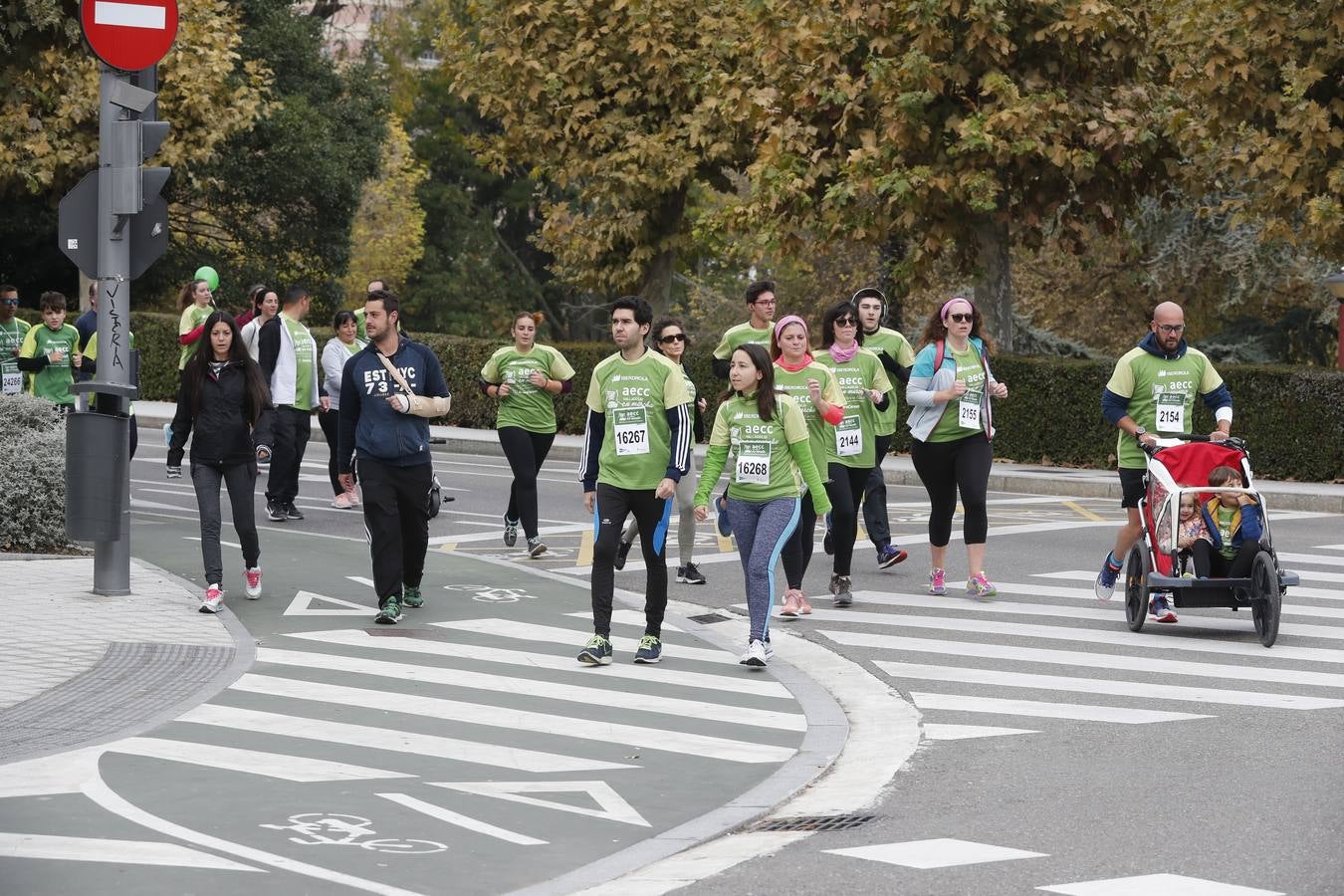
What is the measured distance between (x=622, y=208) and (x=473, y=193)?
41772 millimetres

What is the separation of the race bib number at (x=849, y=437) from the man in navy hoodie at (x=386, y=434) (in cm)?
266

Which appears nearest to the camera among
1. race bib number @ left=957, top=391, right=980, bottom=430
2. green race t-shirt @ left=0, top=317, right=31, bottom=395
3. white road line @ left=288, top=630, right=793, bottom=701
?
white road line @ left=288, top=630, right=793, bottom=701

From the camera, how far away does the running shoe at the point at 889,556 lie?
14.5m

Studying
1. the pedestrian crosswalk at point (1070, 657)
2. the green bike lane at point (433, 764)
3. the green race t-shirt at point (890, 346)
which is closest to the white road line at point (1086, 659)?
the pedestrian crosswalk at point (1070, 657)

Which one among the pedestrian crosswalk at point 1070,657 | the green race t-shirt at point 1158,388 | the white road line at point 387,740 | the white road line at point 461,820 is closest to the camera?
the white road line at point 461,820

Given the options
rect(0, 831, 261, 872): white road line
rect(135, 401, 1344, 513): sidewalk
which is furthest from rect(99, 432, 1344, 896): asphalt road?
A: rect(135, 401, 1344, 513): sidewalk

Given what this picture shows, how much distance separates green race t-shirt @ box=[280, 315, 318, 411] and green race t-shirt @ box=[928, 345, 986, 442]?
22.2 ft

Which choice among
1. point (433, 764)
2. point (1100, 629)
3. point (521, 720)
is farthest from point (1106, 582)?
point (433, 764)

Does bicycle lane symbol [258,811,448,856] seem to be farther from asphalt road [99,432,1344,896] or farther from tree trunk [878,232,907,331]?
tree trunk [878,232,907,331]

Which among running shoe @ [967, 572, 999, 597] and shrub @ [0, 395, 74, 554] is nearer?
running shoe @ [967, 572, 999, 597]

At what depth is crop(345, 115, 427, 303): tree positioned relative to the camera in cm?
6644

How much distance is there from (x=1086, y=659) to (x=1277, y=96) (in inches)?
564

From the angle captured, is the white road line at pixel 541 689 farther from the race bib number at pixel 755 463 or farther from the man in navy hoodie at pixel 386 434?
the race bib number at pixel 755 463

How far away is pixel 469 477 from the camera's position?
2241 centimetres
